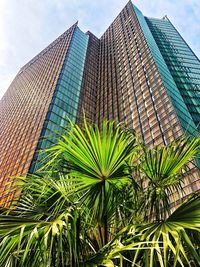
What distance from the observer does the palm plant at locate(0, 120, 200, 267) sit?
2.81 m


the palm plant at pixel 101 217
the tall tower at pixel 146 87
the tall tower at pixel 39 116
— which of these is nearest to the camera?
the palm plant at pixel 101 217

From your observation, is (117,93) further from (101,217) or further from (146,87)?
(101,217)

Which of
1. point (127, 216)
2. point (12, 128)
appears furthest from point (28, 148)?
point (127, 216)

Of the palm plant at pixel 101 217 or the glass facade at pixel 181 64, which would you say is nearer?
the palm plant at pixel 101 217

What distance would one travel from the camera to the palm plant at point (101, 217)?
2.81 metres

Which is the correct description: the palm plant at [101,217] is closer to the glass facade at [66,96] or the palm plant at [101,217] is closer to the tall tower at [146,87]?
the tall tower at [146,87]

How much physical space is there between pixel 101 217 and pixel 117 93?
47.3 metres

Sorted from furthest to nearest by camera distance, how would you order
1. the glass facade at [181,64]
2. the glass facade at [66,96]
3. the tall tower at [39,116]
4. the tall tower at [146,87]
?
the glass facade at [181,64] < the glass facade at [66,96] < the tall tower at [39,116] < the tall tower at [146,87]

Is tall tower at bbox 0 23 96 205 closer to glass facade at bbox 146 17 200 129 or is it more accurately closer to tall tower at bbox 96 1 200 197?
tall tower at bbox 96 1 200 197

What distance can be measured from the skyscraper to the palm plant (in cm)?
2004

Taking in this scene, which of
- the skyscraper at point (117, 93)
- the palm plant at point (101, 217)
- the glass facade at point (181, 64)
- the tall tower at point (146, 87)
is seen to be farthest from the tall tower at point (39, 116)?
the palm plant at point (101, 217)

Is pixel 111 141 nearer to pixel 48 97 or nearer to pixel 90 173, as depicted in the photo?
pixel 90 173

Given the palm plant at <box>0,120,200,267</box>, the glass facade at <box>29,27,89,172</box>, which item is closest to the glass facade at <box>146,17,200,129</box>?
the glass facade at <box>29,27,89,172</box>

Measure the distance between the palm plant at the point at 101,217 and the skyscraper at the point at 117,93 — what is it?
2004 cm
